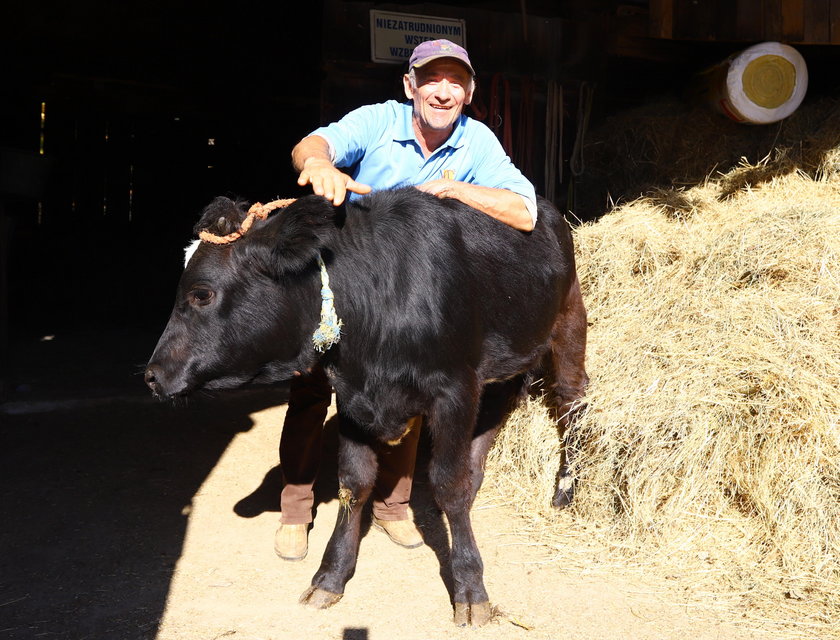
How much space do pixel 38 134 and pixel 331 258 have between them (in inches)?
380

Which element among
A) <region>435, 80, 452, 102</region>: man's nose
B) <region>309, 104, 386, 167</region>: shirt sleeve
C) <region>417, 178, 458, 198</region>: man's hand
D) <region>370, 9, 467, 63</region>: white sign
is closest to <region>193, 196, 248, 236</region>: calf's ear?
<region>309, 104, 386, 167</region>: shirt sleeve

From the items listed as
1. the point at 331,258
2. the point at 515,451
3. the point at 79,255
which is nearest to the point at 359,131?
the point at 331,258

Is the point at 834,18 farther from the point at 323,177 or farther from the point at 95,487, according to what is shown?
the point at 95,487

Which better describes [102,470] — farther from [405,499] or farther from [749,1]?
[749,1]

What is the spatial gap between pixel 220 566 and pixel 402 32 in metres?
4.18

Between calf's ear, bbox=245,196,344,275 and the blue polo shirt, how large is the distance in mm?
620

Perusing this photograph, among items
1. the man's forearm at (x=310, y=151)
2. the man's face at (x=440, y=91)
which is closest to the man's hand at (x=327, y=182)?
the man's forearm at (x=310, y=151)

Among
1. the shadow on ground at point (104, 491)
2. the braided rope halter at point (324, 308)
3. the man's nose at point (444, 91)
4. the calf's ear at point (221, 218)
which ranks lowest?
the shadow on ground at point (104, 491)

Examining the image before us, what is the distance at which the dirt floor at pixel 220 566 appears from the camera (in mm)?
2869

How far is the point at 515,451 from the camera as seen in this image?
4.41 meters

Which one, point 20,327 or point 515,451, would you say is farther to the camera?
point 20,327

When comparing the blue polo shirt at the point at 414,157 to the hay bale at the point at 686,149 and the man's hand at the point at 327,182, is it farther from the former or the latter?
the hay bale at the point at 686,149

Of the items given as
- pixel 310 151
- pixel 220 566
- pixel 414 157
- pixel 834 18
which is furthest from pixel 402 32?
pixel 220 566

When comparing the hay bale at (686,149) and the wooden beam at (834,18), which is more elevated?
the wooden beam at (834,18)
